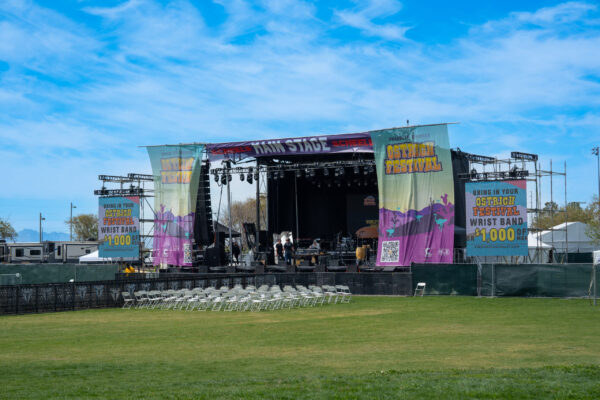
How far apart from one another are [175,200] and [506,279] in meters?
18.6

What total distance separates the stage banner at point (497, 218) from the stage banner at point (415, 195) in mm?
1097

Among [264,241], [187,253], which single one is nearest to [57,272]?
[187,253]

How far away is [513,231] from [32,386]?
918 inches

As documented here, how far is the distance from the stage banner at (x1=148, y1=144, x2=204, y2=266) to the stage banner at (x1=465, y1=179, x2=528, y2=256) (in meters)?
14.5

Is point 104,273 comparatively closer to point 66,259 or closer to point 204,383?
point 66,259

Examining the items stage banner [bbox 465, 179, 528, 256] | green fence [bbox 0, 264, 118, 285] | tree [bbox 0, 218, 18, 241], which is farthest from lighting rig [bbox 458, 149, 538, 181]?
tree [bbox 0, 218, 18, 241]

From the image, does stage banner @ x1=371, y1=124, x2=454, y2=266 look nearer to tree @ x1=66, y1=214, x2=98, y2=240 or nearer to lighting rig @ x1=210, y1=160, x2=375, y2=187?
lighting rig @ x1=210, y1=160, x2=375, y2=187

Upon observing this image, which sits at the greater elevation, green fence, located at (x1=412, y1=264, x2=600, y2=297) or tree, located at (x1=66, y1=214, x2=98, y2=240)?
tree, located at (x1=66, y1=214, x2=98, y2=240)

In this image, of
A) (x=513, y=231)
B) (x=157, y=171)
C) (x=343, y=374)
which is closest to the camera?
(x=343, y=374)

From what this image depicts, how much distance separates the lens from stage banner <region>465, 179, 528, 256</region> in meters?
29.3

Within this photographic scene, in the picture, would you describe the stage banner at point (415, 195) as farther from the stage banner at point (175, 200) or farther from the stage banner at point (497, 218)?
the stage banner at point (175, 200)

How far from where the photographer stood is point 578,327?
16516 mm

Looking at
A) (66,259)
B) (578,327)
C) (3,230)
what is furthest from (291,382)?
(3,230)

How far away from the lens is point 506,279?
26.2m
